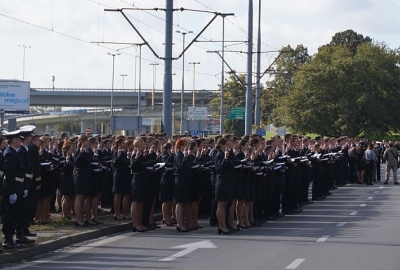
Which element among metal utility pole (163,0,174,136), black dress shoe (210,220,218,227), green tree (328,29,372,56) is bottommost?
black dress shoe (210,220,218,227)

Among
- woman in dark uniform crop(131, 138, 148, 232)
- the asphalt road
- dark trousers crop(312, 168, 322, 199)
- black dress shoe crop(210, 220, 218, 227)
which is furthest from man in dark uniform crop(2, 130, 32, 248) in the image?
dark trousers crop(312, 168, 322, 199)

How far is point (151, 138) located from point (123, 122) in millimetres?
18576

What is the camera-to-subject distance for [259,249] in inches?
650

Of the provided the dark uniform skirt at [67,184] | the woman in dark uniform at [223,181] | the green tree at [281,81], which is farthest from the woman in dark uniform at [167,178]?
the green tree at [281,81]

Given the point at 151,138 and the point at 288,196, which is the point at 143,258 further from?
the point at 288,196

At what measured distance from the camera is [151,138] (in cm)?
2069

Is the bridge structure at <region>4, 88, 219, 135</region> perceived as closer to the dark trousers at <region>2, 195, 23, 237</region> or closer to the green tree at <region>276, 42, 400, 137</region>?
the green tree at <region>276, 42, 400, 137</region>

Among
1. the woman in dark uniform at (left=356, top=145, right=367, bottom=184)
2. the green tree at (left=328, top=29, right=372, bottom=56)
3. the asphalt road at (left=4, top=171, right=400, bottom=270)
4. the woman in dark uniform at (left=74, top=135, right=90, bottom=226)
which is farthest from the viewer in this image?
the green tree at (left=328, top=29, right=372, bottom=56)

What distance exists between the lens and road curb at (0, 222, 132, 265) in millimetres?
14617

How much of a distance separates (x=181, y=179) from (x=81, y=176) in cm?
212

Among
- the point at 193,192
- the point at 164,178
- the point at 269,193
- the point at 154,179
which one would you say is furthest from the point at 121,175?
the point at 269,193


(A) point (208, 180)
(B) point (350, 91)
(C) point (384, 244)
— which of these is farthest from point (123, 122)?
(B) point (350, 91)

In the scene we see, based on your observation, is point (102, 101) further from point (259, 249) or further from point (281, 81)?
point (259, 249)

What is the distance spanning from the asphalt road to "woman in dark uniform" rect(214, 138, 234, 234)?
0.39 metres
